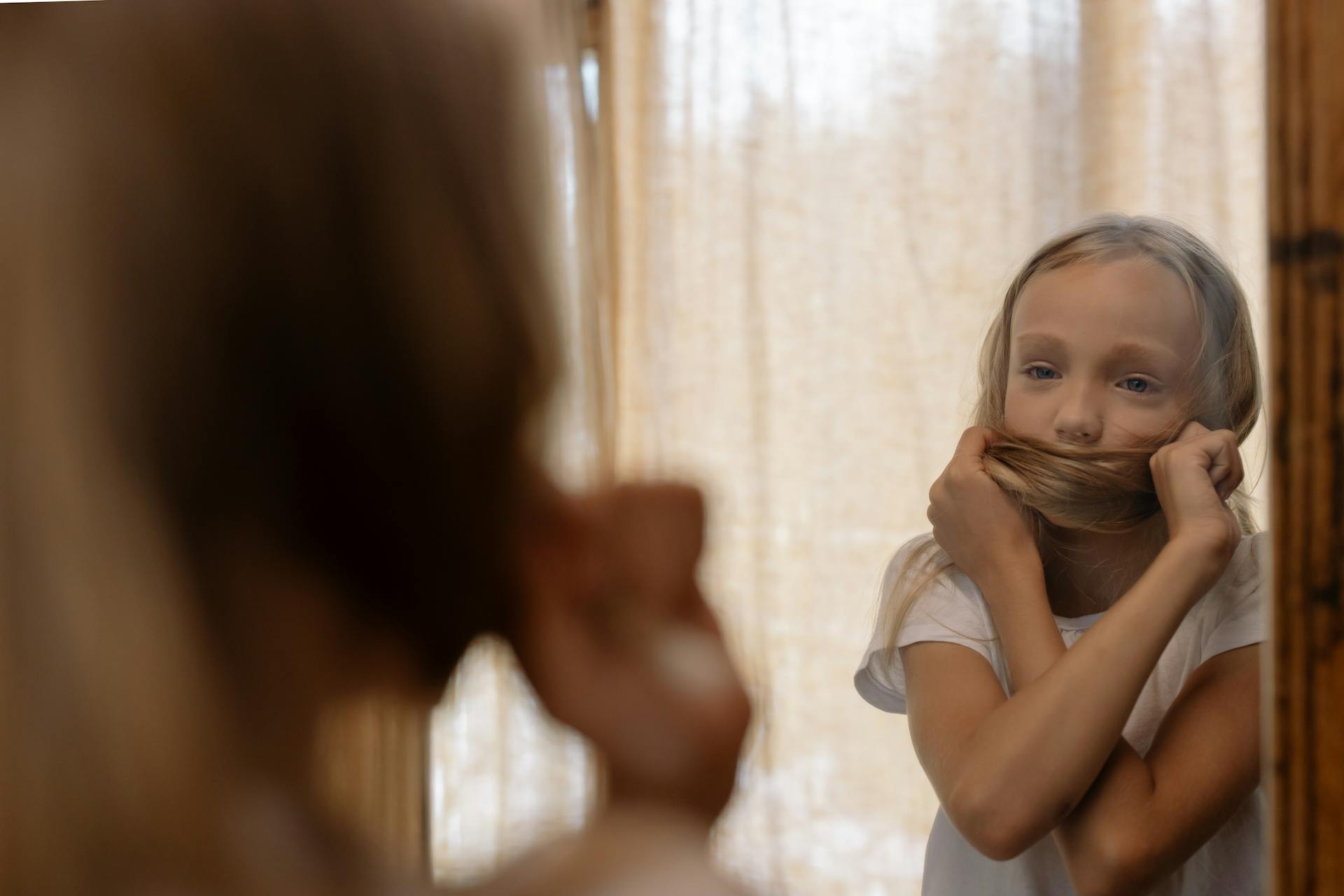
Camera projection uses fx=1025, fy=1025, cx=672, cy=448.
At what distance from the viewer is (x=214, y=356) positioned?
23cm

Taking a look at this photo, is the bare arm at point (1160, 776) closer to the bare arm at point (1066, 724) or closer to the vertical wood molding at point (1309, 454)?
the bare arm at point (1066, 724)

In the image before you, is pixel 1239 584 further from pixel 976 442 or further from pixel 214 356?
pixel 214 356

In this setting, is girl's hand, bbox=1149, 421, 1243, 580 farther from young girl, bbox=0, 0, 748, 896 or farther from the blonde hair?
young girl, bbox=0, 0, 748, 896

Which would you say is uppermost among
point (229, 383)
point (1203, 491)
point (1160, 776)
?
point (229, 383)

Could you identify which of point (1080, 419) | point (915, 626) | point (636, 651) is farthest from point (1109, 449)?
point (636, 651)

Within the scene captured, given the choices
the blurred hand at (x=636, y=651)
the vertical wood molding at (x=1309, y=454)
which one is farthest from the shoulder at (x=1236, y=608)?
the blurred hand at (x=636, y=651)

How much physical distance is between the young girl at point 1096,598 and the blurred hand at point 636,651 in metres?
0.20

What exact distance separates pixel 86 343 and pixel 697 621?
166 mm

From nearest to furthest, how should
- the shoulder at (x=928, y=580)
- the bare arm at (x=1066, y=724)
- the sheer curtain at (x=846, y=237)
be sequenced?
the bare arm at (x=1066, y=724) → the shoulder at (x=928, y=580) → the sheer curtain at (x=846, y=237)

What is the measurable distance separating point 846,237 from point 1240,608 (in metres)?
0.81

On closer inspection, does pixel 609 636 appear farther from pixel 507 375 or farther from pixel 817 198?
pixel 817 198

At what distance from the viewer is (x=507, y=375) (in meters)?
0.23

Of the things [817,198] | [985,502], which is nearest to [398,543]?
[985,502]

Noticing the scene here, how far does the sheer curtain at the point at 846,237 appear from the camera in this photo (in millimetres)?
991
